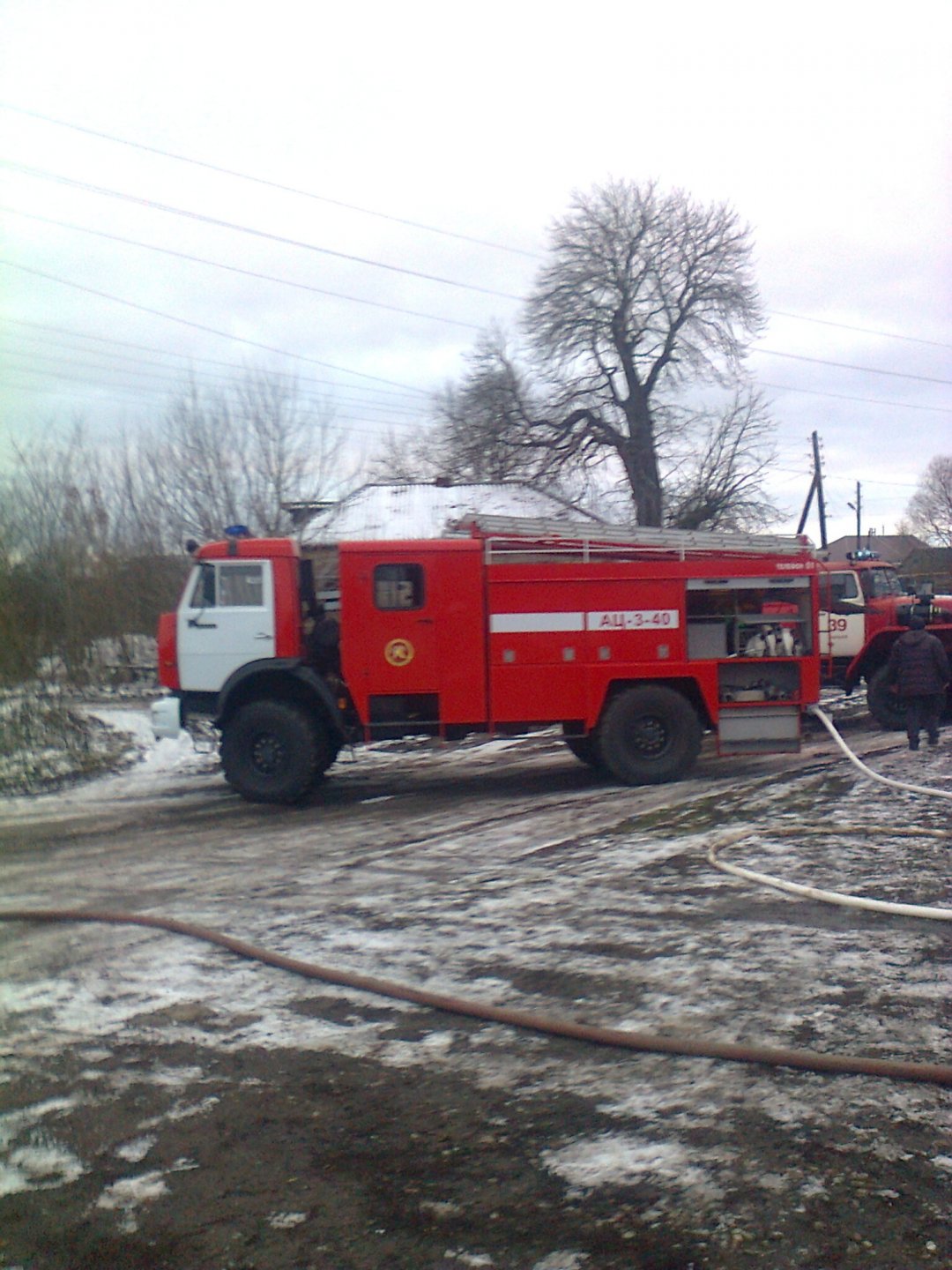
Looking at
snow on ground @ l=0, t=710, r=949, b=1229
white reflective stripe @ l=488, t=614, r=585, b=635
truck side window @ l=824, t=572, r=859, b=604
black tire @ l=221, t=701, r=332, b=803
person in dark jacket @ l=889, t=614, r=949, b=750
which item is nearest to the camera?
snow on ground @ l=0, t=710, r=949, b=1229

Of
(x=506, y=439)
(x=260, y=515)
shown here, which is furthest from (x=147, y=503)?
(x=506, y=439)

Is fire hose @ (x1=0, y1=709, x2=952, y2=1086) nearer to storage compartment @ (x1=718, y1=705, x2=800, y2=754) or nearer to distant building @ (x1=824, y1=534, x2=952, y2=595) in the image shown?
storage compartment @ (x1=718, y1=705, x2=800, y2=754)

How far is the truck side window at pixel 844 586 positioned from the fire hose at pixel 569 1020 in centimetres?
1055

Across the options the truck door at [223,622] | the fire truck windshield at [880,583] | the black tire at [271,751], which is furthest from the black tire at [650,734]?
the fire truck windshield at [880,583]

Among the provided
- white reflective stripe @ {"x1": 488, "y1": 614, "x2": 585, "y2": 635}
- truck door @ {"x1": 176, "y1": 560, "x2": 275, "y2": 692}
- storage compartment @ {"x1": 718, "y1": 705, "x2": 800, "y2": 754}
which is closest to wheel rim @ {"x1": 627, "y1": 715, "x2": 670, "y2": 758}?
storage compartment @ {"x1": 718, "y1": 705, "x2": 800, "y2": 754}

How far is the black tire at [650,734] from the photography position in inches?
466

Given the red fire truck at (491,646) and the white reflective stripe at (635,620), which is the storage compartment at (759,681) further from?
the white reflective stripe at (635,620)

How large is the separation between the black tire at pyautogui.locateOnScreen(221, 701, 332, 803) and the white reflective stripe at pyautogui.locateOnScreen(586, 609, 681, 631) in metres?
3.19

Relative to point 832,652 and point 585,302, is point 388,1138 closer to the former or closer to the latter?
point 832,652

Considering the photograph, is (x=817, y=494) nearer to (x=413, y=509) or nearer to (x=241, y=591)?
(x=413, y=509)

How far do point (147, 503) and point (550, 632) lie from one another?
1357 centimetres

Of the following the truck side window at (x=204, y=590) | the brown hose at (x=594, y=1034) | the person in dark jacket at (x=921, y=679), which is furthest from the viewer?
→ the person in dark jacket at (x=921, y=679)

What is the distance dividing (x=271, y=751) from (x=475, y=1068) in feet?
24.1

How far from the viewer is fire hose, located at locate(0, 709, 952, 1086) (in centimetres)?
430
